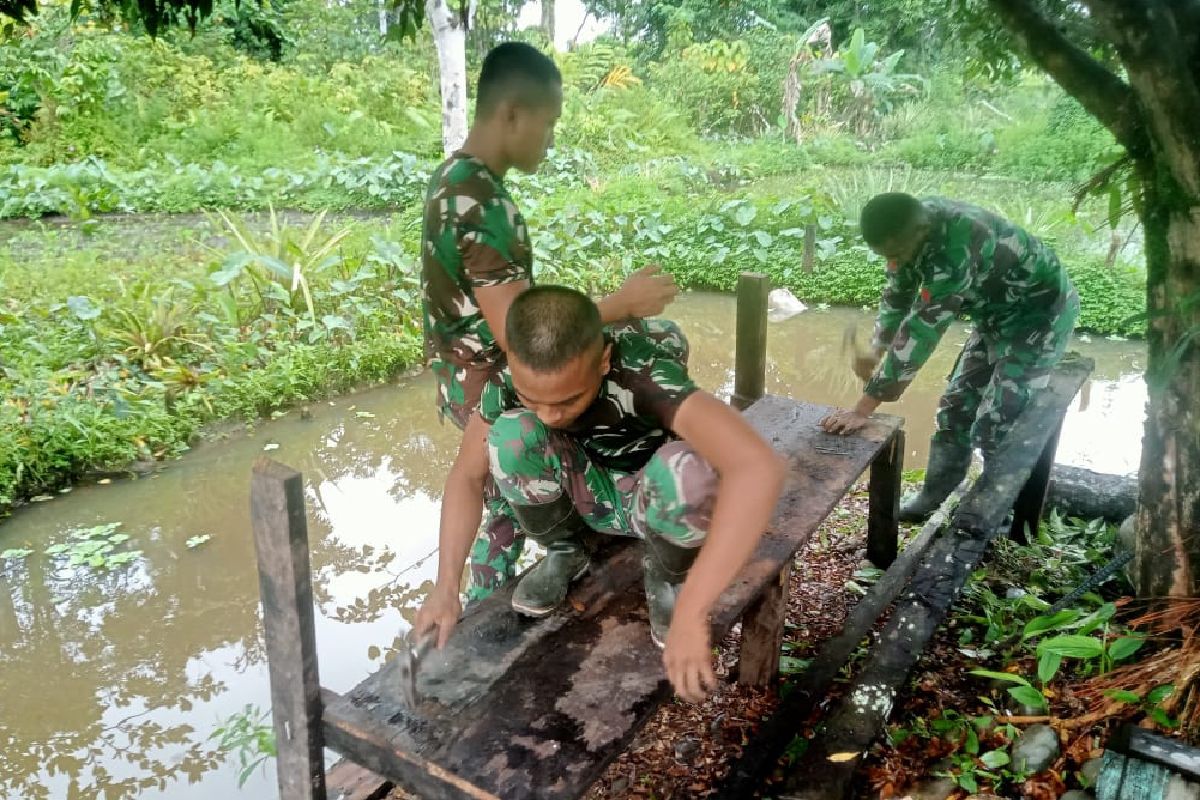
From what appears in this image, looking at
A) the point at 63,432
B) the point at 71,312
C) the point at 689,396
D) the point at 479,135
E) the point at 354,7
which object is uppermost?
the point at 354,7

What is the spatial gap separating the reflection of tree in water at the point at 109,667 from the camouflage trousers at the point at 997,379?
3.29m

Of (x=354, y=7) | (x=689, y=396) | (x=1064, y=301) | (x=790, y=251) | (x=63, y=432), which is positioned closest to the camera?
(x=689, y=396)

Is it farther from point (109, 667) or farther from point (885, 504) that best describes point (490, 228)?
point (109, 667)

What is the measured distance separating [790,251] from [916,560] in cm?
596

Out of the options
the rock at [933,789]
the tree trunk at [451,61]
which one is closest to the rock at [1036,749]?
the rock at [933,789]

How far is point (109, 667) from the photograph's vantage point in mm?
3490

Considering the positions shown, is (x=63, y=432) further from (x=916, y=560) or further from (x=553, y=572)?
(x=916, y=560)

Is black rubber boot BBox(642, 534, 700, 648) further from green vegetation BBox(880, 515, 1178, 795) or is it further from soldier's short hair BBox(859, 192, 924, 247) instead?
soldier's short hair BBox(859, 192, 924, 247)

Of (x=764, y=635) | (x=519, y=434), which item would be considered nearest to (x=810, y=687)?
(x=764, y=635)

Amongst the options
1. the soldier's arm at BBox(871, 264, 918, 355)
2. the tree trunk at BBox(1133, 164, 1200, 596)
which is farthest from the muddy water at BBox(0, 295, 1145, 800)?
the tree trunk at BBox(1133, 164, 1200, 596)

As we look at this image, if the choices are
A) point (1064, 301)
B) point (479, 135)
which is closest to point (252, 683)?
point (479, 135)

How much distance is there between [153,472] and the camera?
4.89m

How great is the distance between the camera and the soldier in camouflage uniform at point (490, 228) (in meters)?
2.11

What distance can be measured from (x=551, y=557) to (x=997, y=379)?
233cm
